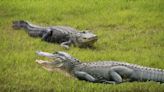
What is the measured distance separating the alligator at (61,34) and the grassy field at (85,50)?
204mm

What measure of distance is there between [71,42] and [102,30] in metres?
1.61

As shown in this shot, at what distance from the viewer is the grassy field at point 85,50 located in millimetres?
7562

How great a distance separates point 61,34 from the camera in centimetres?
1115

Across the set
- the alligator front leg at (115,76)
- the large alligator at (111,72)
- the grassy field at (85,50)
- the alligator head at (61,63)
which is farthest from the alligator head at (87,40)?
the alligator front leg at (115,76)

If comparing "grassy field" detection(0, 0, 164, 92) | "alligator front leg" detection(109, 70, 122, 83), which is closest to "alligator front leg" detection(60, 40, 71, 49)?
"grassy field" detection(0, 0, 164, 92)

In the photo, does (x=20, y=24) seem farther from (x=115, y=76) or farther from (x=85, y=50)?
(x=115, y=76)

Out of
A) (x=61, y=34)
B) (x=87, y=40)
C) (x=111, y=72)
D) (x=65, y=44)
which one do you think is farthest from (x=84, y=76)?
(x=61, y=34)

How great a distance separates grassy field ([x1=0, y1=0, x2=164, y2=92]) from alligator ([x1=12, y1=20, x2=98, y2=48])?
204 millimetres

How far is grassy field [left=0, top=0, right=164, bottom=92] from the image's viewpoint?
7.56 m

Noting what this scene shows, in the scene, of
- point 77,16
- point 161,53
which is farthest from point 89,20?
point 161,53

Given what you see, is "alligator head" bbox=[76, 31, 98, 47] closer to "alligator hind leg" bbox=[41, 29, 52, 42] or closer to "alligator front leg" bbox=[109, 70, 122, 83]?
"alligator hind leg" bbox=[41, 29, 52, 42]

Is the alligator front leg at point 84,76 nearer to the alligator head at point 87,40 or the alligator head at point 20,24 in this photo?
the alligator head at point 87,40

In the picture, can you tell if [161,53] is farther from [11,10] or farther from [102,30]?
[11,10]

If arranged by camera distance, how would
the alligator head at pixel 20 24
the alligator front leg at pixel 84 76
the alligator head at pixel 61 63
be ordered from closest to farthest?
the alligator front leg at pixel 84 76
the alligator head at pixel 61 63
the alligator head at pixel 20 24
